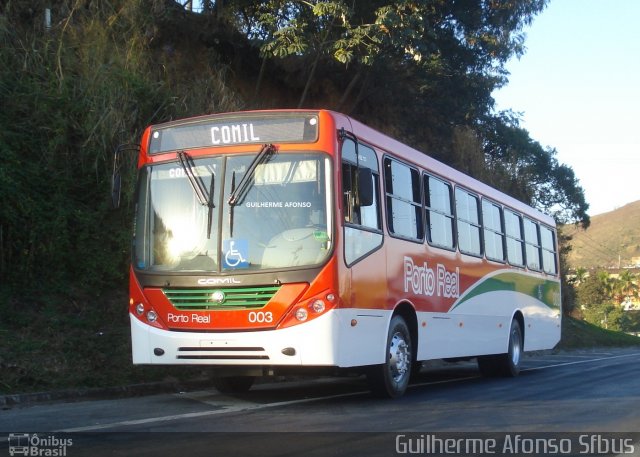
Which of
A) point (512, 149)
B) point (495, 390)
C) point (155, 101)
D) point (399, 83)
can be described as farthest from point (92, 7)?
point (512, 149)

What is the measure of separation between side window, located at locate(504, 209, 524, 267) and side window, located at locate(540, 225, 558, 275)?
1954mm

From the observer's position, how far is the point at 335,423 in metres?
8.47

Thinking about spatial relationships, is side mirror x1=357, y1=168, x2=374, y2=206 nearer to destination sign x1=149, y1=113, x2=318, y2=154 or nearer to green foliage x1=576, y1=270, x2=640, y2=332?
destination sign x1=149, y1=113, x2=318, y2=154

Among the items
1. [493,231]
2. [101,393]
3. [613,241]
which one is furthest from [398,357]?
[613,241]

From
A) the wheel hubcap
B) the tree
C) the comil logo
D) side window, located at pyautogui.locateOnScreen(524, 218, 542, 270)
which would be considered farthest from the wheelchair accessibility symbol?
the tree

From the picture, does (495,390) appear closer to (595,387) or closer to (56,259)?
(595,387)

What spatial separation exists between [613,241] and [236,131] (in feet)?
530

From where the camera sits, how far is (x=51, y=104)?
15.2 m

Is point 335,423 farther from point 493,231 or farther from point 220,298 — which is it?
point 493,231

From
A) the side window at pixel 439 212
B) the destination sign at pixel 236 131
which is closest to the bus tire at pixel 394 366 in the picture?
the side window at pixel 439 212

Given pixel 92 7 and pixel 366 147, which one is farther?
pixel 92 7

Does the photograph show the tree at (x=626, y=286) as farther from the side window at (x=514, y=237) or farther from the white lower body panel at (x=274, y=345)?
the white lower body panel at (x=274, y=345)

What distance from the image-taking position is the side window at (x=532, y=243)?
17.8 m

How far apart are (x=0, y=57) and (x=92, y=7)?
316 centimetres
